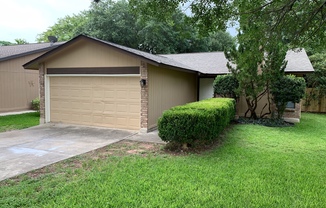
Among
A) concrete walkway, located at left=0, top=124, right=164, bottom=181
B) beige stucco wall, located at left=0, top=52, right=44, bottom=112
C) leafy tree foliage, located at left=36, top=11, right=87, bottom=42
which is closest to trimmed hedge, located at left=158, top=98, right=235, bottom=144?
concrete walkway, located at left=0, top=124, right=164, bottom=181

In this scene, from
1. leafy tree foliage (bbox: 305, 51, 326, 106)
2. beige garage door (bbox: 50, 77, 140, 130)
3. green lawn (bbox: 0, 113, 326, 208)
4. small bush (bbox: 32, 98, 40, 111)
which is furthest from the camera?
leafy tree foliage (bbox: 305, 51, 326, 106)

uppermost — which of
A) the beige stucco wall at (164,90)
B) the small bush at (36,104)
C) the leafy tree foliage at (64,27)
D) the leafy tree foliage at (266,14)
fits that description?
the leafy tree foliage at (64,27)

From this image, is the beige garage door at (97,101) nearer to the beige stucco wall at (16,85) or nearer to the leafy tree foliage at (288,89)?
the beige stucco wall at (16,85)

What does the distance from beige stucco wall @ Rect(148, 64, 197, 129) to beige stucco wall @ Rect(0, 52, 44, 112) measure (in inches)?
389

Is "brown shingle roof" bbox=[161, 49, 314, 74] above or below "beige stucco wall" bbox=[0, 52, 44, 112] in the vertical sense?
above

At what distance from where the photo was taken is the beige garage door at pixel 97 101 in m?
8.59

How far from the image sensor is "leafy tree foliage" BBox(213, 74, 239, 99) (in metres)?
10.7

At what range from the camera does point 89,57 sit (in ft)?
29.5

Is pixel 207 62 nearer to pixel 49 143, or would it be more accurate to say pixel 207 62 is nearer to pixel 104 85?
pixel 104 85

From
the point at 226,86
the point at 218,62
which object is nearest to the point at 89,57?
the point at 226,86

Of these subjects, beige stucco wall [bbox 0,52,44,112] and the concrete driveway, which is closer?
the concrete driveway

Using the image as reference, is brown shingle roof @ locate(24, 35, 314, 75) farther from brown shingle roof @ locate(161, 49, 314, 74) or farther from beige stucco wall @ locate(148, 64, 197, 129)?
beige stucco wall @ locate(148, 64, 197, 129)

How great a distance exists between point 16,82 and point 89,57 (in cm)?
799

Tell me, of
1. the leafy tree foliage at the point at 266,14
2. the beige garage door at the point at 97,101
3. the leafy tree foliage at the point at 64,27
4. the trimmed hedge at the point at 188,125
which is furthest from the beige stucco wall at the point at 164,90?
the leafy tree foliage at the point at 64,27
